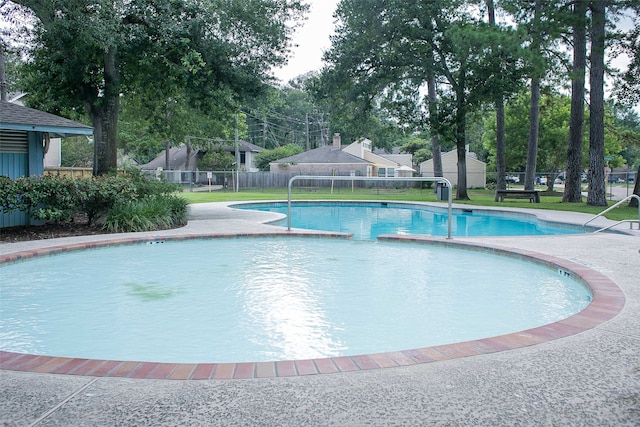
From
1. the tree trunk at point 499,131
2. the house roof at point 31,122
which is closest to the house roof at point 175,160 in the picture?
the tree trunk at point 499,131

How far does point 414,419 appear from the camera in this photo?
228cm

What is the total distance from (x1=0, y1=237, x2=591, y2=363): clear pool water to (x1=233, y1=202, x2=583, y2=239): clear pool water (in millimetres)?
4346

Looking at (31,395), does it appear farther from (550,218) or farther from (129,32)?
(550,218)

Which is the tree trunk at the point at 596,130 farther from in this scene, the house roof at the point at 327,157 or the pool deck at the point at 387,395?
the house roof at the point at 327,157

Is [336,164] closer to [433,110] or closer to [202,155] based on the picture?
[202,155]

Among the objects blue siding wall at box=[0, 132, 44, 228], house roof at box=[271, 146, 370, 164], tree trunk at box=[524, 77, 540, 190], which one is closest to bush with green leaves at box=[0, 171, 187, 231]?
blue siding wall at box=[0, 132, 44, 228]

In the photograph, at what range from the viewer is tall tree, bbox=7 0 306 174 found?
37.8ft

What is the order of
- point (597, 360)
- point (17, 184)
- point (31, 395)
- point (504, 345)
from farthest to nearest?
point (17, 184)
point (504, 345)
point (597, 360)
point (31, 395)

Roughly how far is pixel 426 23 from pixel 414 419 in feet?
67.7

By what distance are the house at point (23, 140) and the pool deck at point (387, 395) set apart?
849cm

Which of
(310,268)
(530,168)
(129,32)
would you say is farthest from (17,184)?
(530,168)

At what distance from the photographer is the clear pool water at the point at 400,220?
12.6m

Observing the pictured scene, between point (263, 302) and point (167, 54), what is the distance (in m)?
8.70

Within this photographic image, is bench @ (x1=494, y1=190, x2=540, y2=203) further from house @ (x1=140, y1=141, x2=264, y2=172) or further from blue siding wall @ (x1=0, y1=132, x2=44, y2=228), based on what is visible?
house @ (x1=140, y1=141, x2=264, y2=172)
